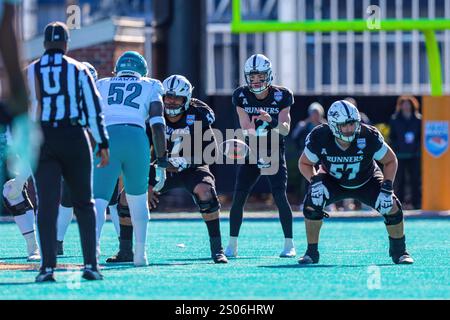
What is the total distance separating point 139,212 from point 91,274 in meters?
1.14

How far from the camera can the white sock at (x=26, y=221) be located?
39.5 ft

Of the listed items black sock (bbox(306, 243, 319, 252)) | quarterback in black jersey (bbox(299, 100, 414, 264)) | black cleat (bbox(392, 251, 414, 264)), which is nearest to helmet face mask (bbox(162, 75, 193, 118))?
quarterback in black jersey (bbox(299, 100, 414, 264))

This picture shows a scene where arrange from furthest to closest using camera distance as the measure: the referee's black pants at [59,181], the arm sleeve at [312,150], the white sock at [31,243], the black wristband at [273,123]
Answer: the black wristband at [273,123], the white sock at [31,243], the arm sleeve at [312,150], the referee's black pants at [59,181]

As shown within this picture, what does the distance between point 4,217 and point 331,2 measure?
14170 mm

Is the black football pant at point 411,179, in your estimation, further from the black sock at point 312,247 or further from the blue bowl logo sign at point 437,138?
the black sock at point 312,247

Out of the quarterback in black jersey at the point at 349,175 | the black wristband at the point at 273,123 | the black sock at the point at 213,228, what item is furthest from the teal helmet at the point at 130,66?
the black wristband at the point at 273,123

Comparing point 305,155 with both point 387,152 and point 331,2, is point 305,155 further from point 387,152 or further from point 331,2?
point 331,2

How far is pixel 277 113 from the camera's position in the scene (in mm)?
12508

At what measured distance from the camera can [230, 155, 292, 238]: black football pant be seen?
1241 cm

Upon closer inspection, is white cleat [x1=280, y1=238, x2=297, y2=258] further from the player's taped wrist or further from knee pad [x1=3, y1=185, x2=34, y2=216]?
knee pad [x1=3, y1=185, x2=34, y2=216]

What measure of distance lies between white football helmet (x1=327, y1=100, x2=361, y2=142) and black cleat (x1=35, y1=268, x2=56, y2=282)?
283cm

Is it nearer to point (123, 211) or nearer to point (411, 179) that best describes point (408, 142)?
point (411, 179)

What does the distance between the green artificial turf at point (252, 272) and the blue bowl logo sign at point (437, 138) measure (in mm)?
3830

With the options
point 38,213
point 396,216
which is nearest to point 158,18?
point 396,216
